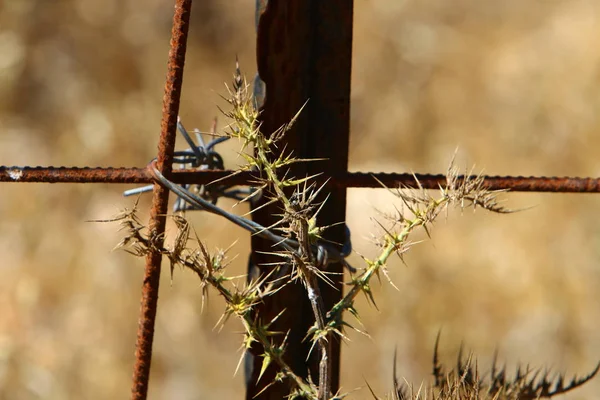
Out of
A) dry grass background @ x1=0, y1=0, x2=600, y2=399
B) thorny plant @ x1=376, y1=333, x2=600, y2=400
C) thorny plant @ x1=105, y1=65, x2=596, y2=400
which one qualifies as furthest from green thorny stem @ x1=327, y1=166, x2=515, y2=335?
dry grass background @ x1=0, y1=0, x2=600, y2=399

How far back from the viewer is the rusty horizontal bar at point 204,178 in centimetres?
78

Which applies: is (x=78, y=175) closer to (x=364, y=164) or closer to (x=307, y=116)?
(x=307, y=116)

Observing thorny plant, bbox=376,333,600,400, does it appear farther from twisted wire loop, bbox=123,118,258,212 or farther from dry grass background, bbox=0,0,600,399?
dry grass background, bbox=0,0,600,399

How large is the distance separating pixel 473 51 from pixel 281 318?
8.23 ft

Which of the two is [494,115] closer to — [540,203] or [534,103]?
[534,103]

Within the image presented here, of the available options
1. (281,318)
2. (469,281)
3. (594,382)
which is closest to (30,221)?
(469,281)

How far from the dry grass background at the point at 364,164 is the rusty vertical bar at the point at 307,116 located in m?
2.01

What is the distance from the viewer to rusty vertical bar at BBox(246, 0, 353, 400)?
824 mm

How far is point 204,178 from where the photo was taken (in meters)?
0.79

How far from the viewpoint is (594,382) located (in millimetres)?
2725

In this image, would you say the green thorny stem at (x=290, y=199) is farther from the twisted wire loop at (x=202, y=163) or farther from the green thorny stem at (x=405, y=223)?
the twisted wire loop at (x=202, y=163)

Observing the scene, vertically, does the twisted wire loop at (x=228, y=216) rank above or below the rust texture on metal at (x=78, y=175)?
below

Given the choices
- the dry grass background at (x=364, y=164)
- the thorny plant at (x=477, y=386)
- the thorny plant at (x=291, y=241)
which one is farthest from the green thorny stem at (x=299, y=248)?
the dry grass background at (x=364, y=164)

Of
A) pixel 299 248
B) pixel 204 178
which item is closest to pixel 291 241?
pixel 299 248
